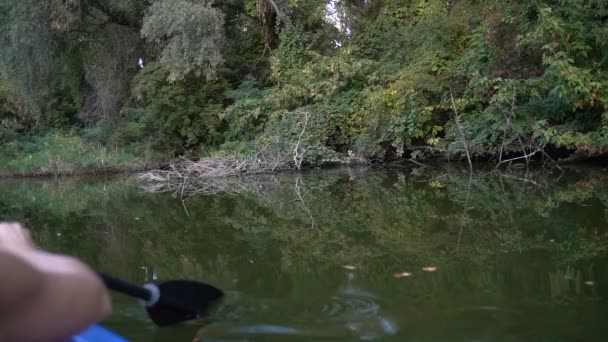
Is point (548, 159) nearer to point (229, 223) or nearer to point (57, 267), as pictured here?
point (229, 223)

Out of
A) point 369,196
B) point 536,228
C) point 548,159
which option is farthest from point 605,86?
point 536,228

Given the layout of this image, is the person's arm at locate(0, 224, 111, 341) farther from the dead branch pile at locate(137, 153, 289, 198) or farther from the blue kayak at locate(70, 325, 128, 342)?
the dead branch pile at locate(137, 153, 289, 198)

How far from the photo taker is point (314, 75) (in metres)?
18.7

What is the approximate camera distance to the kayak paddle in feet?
12.3

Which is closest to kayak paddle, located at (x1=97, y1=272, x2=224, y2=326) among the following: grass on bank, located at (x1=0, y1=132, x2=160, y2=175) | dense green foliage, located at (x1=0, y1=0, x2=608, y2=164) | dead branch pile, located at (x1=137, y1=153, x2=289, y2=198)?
dense green foliage, located at (x1=0, y1=0, x2=608, y2=164)

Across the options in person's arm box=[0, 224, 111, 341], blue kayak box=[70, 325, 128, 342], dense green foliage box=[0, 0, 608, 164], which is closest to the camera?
person's arm box=[0, 224, 111, 341]

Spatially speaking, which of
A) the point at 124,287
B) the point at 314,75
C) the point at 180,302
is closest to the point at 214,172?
the point at 314,75

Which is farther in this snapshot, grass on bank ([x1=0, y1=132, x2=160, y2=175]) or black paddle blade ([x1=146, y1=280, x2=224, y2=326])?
grass on bank ([x1=0, y1=132, x2=160, y2=175])

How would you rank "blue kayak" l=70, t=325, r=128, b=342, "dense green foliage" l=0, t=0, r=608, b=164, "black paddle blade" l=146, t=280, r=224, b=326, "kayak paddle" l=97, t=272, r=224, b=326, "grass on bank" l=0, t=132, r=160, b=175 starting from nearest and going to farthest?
"blue kayak" l=70, t=325, r=128, b=342 → "kayak paddle" l=97, t=272, r=224, b=326 → "black paddle blade" l=146, t=280, r=224, b=326 → "dense green foliage" l=0, t=0, r=608, b=164 → "grass on bank" l=0, t=132, r=160, b=175

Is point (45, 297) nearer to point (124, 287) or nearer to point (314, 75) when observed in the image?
point (124, 287)

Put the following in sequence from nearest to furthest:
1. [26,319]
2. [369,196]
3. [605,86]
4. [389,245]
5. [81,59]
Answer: [26,319] < [389,245] < [369,196] < [605,86] < [81,59]

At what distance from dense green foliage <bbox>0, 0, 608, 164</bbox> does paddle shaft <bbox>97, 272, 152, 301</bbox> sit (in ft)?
34.0

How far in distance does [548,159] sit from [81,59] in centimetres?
1753

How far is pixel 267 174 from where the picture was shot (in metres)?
16.0
